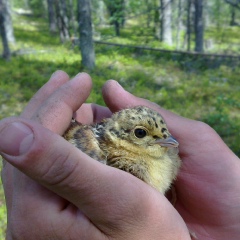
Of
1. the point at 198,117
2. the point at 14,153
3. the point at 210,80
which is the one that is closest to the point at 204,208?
the point at 14,153

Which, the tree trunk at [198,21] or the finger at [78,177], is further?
the tree trunk at [198,21]

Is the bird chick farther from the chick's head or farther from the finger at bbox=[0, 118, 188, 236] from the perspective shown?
the finger at bbox=[0, 118, 188, 236]

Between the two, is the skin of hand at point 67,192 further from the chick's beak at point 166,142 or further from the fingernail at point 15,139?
the chick's beak at point 166,142

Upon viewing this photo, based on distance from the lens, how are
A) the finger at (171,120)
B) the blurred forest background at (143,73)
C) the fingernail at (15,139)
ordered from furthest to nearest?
the blurred forest background at (143,73) → the finger at (171,120) → the fingernail at (15,139)

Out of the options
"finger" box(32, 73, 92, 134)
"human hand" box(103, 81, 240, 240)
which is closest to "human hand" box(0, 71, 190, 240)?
"finger" box(32, 73, 92, 134)

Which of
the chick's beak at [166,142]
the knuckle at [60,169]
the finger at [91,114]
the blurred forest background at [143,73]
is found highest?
the knuckle at [60,169]

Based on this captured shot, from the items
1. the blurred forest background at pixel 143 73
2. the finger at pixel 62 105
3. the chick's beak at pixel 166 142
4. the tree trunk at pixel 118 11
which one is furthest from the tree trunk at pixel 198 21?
the chick's beak at pixel 166 142

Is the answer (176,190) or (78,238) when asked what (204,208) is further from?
(78,238)
